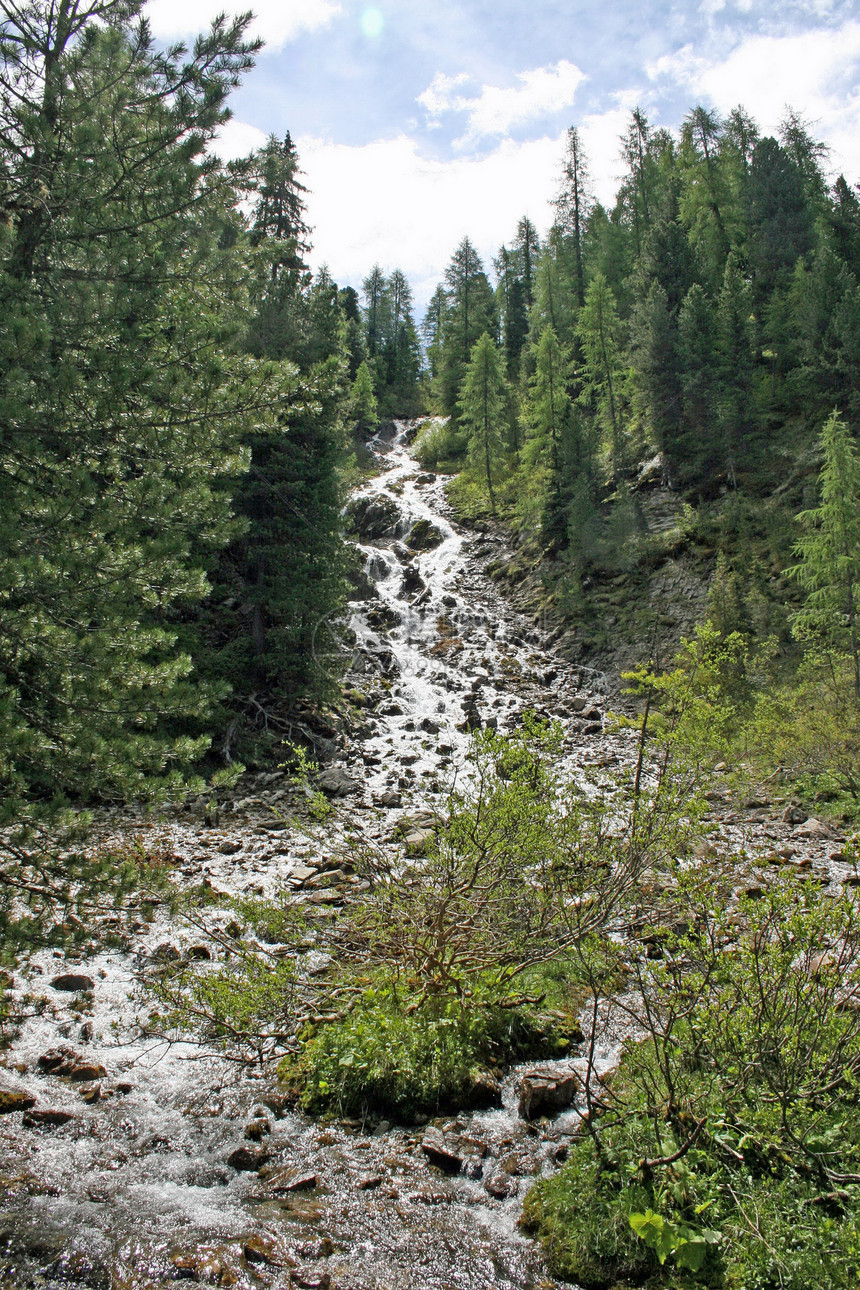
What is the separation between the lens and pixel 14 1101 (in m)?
4.57

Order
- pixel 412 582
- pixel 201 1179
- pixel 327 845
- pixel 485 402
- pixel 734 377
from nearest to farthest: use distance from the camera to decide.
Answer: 1. pixel 201 1179
2. pixel 327 845
3. pixel 734 377
4. pixel 412 582
5. pixel 485 402

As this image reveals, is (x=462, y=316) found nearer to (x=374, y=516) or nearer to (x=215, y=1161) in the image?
(x=374, y=516)

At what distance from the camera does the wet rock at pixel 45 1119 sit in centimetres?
440

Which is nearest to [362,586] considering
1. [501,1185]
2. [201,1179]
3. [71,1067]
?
[71,1067]

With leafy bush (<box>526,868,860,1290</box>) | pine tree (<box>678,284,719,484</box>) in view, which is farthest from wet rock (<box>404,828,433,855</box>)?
pine tree (<box>678,284,719,484</box>)

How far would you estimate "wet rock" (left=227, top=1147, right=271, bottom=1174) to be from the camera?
4230 millimetres

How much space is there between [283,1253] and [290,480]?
48.5 ft

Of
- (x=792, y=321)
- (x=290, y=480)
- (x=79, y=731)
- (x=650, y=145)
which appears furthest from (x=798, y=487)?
(x=650, y=145)

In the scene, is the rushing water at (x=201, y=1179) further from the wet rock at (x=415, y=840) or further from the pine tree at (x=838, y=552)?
the pine tree at (x=838, y=552)

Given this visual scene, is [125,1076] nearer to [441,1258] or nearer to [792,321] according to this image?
[441,1258]

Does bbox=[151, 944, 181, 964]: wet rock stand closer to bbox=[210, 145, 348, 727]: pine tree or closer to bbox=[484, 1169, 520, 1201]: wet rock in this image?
bbox=[484, 1169, 520, 1201]: wet rock

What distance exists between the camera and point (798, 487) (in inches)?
868

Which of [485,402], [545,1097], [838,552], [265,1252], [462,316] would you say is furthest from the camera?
[462,316]

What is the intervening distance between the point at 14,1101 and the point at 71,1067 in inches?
19.8
